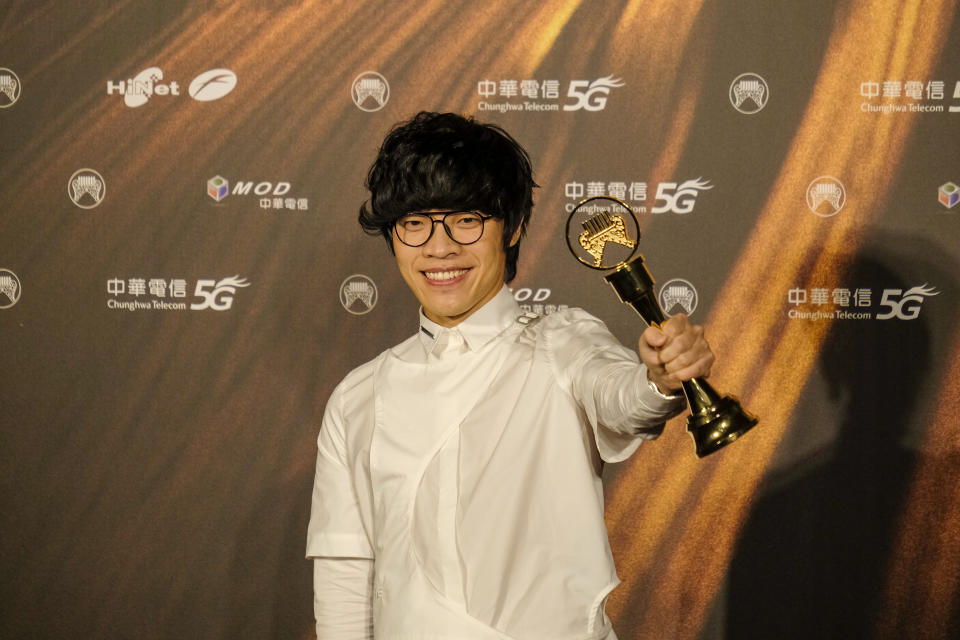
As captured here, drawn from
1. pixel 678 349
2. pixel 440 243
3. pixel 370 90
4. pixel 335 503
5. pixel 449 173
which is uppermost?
pixel 370 90

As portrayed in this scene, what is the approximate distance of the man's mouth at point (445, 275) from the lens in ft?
5.54

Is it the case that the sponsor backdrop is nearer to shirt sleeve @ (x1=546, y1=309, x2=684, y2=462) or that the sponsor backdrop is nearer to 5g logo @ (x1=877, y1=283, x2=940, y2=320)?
5g logo @ (x1=877, y1=283, x2=940, y2=320)

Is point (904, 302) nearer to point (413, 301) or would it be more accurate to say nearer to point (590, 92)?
point (590, 92)

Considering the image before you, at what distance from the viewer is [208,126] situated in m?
2.81

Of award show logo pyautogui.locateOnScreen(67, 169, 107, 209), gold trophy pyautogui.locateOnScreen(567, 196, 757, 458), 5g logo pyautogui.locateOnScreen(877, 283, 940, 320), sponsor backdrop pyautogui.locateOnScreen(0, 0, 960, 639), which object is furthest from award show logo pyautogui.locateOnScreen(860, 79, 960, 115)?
award show logo pyautogui.locateOnScreen(67, 169, 107, 209)

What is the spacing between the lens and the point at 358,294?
9.07ft

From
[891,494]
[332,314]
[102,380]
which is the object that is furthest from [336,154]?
[891,494]

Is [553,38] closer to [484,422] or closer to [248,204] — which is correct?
[248,204]

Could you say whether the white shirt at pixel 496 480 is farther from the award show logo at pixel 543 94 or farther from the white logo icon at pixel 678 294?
the award show logo at pixel 543 94

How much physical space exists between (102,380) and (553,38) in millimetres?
1726

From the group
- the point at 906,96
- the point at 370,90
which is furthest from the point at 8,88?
the point at 906,96

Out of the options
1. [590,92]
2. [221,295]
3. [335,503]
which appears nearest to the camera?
[335,503]

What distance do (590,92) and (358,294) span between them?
92cm

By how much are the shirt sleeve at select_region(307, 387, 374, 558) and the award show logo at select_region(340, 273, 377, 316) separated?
36.0 inches
